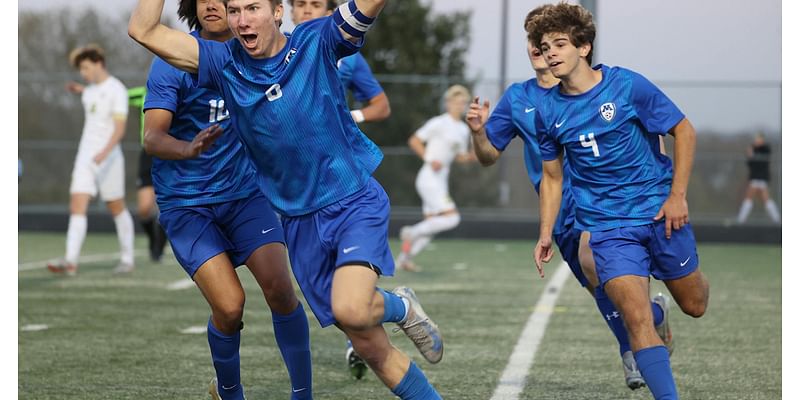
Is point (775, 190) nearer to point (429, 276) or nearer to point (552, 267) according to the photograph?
point (552, 267)

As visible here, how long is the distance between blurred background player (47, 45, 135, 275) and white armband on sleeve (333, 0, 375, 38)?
25.8 ft

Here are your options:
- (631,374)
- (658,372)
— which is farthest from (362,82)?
(658,372)

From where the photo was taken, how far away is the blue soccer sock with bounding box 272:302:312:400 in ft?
17.6

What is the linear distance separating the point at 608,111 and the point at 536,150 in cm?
122

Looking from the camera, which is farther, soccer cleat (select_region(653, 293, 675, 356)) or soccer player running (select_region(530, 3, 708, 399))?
soccer cleat (select_region(653, 293, 675, 356))

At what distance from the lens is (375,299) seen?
4473 mm

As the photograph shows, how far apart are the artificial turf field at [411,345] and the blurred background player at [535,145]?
1.02ft

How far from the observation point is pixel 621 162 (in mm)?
5184

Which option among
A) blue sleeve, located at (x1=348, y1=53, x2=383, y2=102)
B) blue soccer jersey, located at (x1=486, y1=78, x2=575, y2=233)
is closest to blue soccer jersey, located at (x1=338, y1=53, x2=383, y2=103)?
blue sleeve, located at (x1=348, y1=53, x2=383, y2=102)

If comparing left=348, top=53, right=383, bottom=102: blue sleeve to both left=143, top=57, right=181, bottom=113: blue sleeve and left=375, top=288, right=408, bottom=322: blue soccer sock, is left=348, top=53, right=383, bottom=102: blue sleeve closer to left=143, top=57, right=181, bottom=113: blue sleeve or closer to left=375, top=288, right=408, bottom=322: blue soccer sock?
left=143, top=57, right=181, bottom=113: blue sleeve

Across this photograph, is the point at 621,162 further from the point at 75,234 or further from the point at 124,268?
the point at 124,268

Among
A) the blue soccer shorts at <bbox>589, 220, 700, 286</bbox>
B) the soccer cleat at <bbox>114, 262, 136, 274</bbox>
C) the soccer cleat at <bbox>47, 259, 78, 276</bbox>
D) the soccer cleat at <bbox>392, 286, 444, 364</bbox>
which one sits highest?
the blue soccer shorts at <bbox>589, 220, 700, 286</bbox>

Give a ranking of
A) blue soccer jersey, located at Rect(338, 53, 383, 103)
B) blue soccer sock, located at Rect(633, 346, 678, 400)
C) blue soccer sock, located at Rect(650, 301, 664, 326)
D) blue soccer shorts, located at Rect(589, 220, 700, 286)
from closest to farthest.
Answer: blue soccer sock, located at Rect(633, 346, 678, 400) → blue soccer shorts, located at Rect(589, 220, 700, 286) → blue soccer sock, located at Rect(650, 301, 664, 326) → blue soccer jersey, located at Rect(338, 53, 383, 103)

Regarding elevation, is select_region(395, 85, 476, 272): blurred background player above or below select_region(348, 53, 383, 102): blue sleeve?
below
